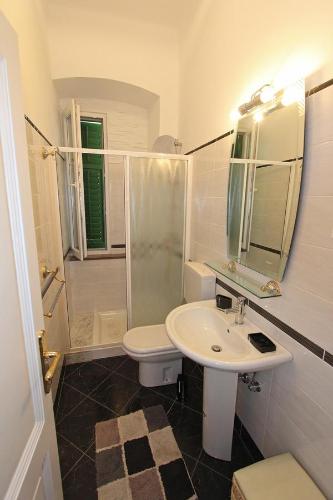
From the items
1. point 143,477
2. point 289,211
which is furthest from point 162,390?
point 289,211

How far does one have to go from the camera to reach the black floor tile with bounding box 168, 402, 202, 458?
1.52m

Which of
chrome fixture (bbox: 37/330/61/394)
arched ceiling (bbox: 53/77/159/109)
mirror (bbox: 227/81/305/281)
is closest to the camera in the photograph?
chrome fixture (bbox: 37/330/61/394)

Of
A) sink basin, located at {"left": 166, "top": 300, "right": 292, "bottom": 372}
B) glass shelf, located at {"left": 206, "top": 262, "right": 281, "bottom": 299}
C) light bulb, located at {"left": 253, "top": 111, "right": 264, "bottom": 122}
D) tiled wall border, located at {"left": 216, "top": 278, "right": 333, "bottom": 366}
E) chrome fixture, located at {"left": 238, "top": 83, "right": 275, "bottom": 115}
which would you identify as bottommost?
sink basin, located at {"left": 166, "top": 300, "right": 292, "bottom": 372}

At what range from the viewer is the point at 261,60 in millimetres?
1268

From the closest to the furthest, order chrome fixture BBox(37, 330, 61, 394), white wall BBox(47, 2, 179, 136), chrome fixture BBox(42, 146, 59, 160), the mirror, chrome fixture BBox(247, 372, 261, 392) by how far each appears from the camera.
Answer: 1. chrome fixture BBox(37, 330, 61, 394)
2. the mirror
3. chrome fixture BBox(247, 372, 261, 392)
4. chrome fixture BBox(42, 146, 59, 160)
5. white wall BBox(47, 2, 179, 136)

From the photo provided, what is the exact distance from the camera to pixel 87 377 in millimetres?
2107

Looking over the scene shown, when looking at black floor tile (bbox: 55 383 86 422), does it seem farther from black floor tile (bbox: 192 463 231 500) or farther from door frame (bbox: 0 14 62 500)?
door frame (bbox: 0 14 62 500)

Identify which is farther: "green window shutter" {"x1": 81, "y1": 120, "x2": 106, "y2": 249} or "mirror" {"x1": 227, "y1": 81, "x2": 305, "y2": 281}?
"green window shutter" {"x1": 81, "y1": 120, "x2": 106, "y2": 249}

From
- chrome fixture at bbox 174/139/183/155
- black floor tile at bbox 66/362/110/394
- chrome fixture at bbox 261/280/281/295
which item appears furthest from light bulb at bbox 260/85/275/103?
black floor tile at bbox 66/362/110/394

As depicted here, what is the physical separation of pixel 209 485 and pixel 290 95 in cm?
Answer: 200

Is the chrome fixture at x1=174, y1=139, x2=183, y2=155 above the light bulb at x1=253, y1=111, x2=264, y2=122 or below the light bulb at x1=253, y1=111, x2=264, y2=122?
above

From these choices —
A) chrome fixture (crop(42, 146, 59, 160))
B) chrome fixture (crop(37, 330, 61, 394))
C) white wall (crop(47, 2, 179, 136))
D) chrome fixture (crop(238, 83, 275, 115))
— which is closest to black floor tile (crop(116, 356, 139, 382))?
chrome fixture (crop(37, 330, 61, 394))

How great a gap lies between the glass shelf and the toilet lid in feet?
2.42

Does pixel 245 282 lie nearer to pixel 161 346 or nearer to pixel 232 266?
pixel 232 266
